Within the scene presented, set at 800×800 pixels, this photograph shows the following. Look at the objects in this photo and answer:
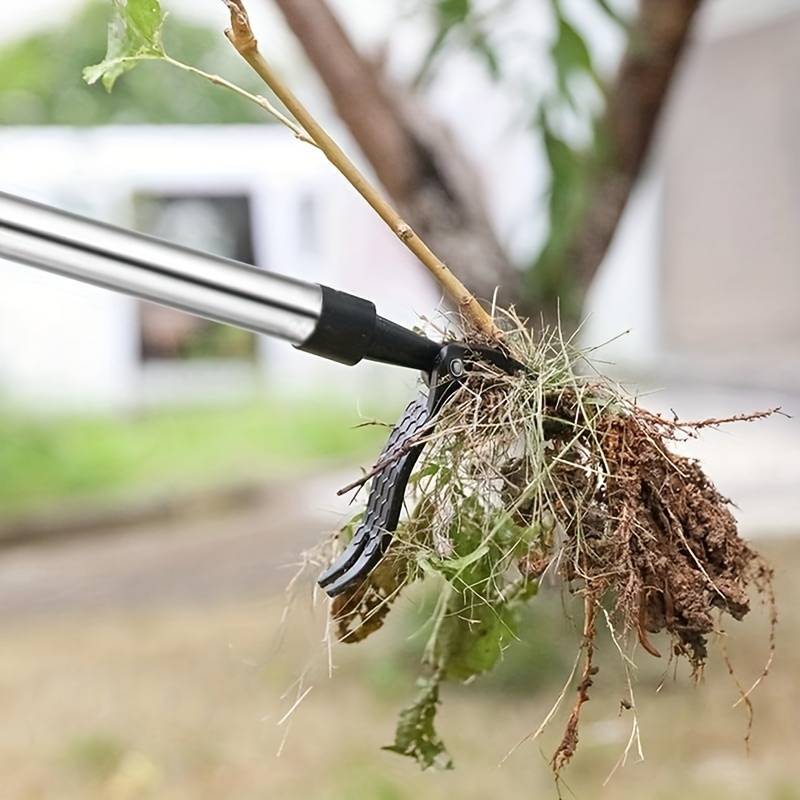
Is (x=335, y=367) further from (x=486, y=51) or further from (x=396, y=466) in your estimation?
(x=396, y=466)

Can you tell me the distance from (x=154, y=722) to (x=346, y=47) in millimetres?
902

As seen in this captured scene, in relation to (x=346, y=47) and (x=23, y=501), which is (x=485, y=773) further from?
(x=23, y=501)

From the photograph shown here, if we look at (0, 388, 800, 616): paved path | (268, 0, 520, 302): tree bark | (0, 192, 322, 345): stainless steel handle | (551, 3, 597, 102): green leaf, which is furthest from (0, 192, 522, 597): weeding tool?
(0, 388, 800, 616): paved path

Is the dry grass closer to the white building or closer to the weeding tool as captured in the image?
the weeding tool

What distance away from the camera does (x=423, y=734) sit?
21.5 inches

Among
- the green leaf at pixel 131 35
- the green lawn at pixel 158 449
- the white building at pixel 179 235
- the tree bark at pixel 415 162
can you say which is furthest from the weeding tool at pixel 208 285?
the white building at pixel 179 235

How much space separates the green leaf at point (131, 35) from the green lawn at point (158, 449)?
2759mm

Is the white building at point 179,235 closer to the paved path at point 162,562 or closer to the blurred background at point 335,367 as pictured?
the blurred background at point 335,367

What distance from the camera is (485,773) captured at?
1.16 metres

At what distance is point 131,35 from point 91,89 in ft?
13.4

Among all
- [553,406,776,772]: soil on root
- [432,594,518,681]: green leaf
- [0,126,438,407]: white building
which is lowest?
[432,594,518,681]: green leaf

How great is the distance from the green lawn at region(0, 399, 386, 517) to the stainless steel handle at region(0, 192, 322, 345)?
283 centimetres

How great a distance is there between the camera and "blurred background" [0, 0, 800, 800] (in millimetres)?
1257

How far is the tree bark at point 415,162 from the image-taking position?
1378mm
